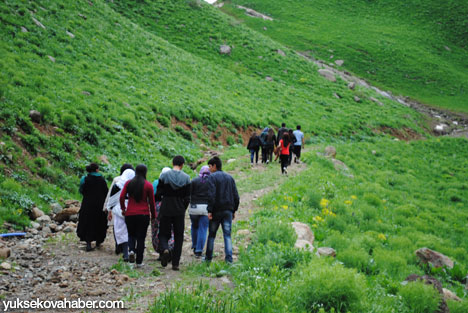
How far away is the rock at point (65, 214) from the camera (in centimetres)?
913

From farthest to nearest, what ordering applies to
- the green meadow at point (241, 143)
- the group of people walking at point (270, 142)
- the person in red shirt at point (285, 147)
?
the group of people walking at point (270, 142) < the person in red shirt at point (285, 147) < the green meadow at point (241, 143)

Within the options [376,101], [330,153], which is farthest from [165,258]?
[376,101]

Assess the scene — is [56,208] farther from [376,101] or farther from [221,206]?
[376,101]

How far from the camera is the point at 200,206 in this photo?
744 cm

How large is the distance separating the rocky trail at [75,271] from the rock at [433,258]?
17.2ft

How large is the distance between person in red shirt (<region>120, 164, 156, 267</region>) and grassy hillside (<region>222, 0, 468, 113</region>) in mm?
50724

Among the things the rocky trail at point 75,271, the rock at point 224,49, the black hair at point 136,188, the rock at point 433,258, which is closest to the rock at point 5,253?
the rocky trail at point 75,271

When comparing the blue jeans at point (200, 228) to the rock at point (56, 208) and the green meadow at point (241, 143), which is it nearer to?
the green meadow at point (241, 143)

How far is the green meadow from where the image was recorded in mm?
6246

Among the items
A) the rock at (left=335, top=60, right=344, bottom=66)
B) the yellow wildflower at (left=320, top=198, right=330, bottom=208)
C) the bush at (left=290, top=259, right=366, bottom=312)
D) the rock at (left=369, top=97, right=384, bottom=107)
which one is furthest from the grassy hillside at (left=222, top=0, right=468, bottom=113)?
the bush at (left=290, top=259, right=366, bottom=312)

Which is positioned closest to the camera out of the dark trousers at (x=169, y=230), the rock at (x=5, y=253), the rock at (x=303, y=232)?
the rock at (x=5, y=253)

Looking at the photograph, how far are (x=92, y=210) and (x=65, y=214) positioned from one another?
1870 millimetres

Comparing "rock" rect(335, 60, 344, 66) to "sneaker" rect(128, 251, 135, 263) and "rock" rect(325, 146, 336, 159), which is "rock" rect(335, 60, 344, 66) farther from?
"sneaker" rect(128, 251, 135, 263)

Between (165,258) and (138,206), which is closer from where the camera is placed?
(165,258)
